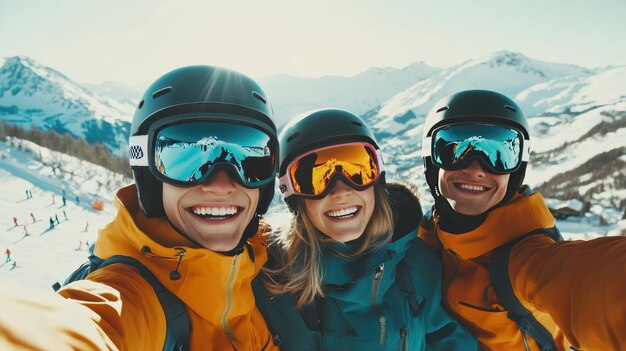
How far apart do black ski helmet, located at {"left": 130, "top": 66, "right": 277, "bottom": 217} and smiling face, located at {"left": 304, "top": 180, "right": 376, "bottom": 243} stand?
0.87m

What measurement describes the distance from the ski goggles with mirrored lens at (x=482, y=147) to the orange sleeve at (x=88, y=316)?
2.96 m

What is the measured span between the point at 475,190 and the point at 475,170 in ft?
0.66

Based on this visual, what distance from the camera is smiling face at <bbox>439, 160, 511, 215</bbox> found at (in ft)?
10.8

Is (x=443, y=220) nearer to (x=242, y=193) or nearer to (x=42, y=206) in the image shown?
(x=242, y=193)

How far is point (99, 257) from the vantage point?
221cm

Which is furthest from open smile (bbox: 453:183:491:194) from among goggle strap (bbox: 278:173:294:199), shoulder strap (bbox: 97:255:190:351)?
shoulder strap (bbox: 97:255:190:351)

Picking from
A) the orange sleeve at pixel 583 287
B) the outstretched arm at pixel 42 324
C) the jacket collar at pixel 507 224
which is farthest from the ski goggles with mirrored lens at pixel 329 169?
the outstretched arm at pixel 42 324

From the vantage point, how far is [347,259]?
3.17m

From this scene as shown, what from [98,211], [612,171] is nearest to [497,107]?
[98,211]

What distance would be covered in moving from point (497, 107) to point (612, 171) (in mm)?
92932

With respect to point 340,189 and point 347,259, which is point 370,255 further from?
point 340,189

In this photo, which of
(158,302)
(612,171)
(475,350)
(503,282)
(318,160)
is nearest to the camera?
(158,302)

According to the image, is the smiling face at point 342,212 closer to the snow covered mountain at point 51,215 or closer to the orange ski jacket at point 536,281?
the snow covered mountain at point 51,215

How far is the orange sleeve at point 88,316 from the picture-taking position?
1004 millimetres
